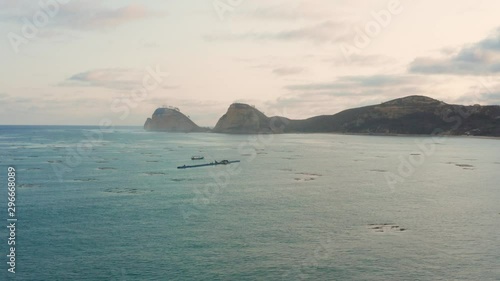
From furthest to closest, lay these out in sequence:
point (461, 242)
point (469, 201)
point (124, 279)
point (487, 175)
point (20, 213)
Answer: point (487, 175) → point (469, 201) → point (20, 213) → point (461, 242) → point (124, 279)

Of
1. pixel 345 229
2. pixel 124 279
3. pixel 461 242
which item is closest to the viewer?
pixel 124 279

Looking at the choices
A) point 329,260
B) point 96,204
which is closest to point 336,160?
point 96,204

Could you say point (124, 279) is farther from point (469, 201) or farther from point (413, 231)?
point (469, 201)

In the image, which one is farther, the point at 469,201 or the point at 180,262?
the point at 469,201

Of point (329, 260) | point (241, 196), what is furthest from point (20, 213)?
point (329, 260)

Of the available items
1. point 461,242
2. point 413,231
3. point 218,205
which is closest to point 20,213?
point 218,205

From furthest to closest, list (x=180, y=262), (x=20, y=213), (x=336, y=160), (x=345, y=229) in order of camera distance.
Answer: (x=336, y=160)
(x=20, y=213)
(x=345, y=229)
(x=180, y=262)

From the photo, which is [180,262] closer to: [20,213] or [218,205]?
[218,205]

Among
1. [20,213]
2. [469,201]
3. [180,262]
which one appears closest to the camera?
[180,262]

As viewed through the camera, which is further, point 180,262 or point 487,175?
point 487,175
